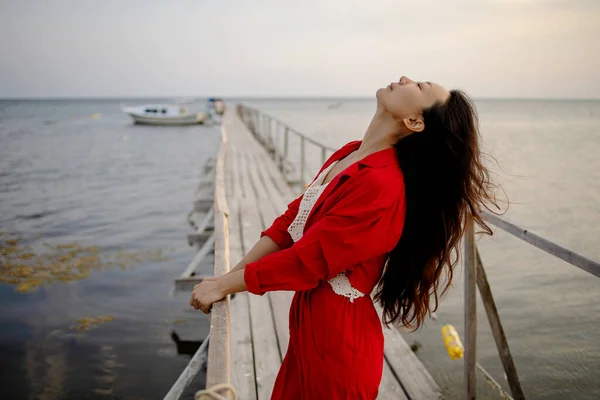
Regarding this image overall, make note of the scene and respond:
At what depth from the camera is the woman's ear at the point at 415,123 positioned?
1438 mm

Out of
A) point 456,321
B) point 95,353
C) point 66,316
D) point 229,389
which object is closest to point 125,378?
point 95,353

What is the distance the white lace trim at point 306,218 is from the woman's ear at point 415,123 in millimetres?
326

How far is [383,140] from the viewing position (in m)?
1.52

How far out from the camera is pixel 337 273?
4.50 feet

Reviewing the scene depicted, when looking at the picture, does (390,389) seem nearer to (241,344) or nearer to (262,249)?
(241,344)

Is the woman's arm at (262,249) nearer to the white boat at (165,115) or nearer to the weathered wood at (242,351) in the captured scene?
the weathered wood at (242,351)

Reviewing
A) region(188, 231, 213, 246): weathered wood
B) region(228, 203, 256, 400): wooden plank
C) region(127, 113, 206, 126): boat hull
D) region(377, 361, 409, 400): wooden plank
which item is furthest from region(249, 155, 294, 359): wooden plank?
region(127, 113, 206, 126): boat hull

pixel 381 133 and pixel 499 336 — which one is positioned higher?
pixel 381 133

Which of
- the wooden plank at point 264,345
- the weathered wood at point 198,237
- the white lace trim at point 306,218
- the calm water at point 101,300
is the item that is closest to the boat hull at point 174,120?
the calm water at point 101,300

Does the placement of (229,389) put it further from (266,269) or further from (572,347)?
(572,347)

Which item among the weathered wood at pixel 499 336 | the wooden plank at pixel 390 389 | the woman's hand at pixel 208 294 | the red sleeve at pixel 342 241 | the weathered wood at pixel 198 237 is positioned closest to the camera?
the red sleeve at pixel 342 241

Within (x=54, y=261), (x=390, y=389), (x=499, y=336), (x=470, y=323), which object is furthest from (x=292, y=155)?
(x=499, y=336)

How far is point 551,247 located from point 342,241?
0.90m

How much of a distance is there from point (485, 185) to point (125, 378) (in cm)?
439
